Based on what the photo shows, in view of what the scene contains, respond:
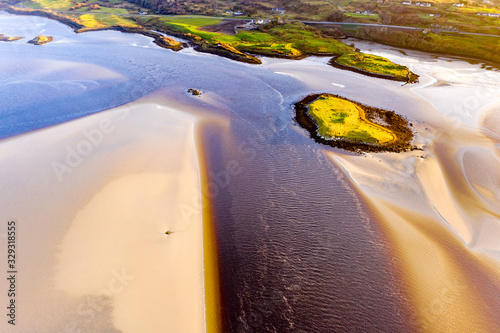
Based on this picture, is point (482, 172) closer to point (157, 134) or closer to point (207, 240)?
point (207, 240)

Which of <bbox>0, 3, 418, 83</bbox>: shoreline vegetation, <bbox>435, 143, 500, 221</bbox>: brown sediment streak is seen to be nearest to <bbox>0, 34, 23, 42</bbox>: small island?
<bbox>0, 3, 418, 83</bbox>: shoreline vegetation

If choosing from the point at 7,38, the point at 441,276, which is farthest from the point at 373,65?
the point at 7,38

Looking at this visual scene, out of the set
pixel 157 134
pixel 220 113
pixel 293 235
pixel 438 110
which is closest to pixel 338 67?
pixel 438 110

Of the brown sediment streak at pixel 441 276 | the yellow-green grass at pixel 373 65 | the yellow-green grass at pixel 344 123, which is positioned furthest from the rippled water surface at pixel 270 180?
the yellow-green grass at pixel 373 65

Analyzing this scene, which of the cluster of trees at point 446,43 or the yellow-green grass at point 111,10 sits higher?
the yellow-green grass at point 111,10

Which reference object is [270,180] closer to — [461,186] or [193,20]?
[461,186]

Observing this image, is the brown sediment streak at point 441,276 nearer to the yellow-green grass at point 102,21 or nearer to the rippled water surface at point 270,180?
the rippled water surface at point 270,180

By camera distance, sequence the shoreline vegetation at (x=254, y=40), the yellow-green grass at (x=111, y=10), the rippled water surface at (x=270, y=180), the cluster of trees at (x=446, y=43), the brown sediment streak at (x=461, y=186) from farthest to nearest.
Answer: the yellow-green grass at (x=111, y=10) < the cluster of trees at (x=446, y=43) < the shoreline vegetation at (x=254, y=40) < the brown sediment streak at (x=461, y=186) < the rippled water surface at (x=270, y=180)
